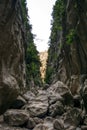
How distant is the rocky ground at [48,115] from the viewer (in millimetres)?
12305

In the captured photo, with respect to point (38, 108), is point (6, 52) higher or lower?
higher

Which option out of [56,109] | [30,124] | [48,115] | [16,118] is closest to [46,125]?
[30,124]

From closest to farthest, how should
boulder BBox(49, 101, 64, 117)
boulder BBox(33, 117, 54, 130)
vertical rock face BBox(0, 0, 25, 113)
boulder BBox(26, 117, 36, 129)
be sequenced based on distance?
boulder BBox(33, 117, 54, 130) → boulder BBox(26, 117, 36, 129) → vertical rock face BBox(0, 0, 25, 113) → boulder BBox(49, 101, 64, 117)

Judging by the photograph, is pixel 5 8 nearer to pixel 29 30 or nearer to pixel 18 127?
pixel 18 127

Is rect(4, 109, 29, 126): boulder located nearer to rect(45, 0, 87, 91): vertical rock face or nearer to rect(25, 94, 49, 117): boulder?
rect(25, 94, 49, 117): boulder

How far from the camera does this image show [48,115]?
1529cm

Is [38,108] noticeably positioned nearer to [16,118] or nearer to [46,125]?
[46,125]

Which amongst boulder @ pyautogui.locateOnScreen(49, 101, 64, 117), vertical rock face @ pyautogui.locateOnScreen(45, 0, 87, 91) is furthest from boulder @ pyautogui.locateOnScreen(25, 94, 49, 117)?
vertical rock face @ pyautogui.locateOnScreen(45, 0, 87, 91)

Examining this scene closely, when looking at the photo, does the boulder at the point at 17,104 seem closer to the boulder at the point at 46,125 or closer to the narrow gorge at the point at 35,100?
the narrow gorge at the point at 35,100

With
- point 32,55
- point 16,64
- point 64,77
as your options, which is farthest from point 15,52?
point 32,55

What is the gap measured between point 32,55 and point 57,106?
78.0 ft

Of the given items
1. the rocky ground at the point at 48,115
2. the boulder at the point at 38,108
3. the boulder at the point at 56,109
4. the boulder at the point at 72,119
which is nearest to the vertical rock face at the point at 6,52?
the rocky ground at the point at 48,115

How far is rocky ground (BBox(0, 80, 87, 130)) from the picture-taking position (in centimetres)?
1230

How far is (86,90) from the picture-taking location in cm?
1520
